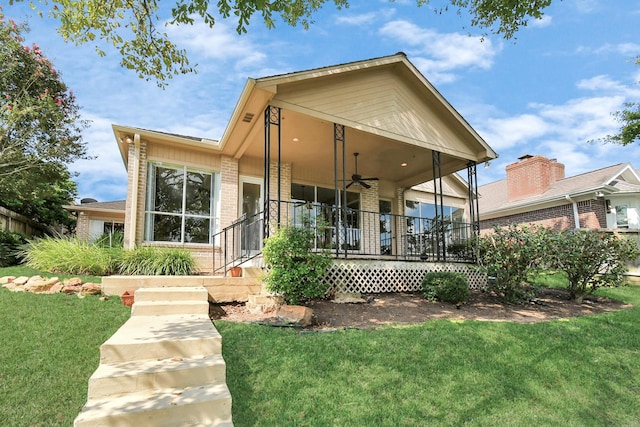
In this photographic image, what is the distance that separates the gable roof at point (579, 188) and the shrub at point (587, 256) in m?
6.45

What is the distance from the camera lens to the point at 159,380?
2.94 metres

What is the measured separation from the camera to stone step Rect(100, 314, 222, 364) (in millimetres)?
3158

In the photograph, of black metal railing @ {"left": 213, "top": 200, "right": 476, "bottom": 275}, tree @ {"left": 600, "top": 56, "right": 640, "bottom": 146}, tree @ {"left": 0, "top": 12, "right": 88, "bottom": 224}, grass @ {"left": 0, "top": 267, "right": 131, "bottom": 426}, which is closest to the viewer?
grass @ {"left": 0, "top": 267, "right": 131, "bottom": 426}

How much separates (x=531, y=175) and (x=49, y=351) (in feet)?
60.4

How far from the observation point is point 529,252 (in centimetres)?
736

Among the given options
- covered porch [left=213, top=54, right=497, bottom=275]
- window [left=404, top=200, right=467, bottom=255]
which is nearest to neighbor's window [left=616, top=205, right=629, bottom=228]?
window [left=404, top=200, right=467, bottom=255]

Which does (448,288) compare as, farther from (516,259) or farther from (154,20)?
(154,20)

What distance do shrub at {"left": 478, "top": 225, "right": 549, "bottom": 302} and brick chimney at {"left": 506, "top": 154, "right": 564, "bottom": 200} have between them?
1000 cm

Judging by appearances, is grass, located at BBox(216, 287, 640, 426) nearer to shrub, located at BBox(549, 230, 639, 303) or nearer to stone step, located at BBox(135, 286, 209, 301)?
stone step, located at BBox(135, 286, 209, 301)

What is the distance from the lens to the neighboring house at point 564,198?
→ 44.4 ft

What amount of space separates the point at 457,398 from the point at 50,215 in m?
20.0

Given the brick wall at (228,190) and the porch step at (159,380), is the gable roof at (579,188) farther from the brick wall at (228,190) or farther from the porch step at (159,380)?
the porch step at (159,380)

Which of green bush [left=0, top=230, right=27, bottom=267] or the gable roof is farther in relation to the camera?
the gable roof

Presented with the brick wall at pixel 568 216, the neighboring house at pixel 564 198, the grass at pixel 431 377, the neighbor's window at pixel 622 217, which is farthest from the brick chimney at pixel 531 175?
the grass at pixel 431 377
